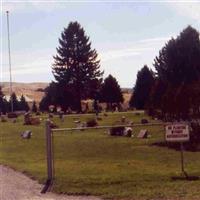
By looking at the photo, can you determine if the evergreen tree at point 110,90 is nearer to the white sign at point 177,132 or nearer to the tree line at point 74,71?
the tree line at point 74,71

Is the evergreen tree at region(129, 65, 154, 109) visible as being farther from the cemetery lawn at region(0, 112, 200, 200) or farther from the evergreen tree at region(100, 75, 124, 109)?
the cemetery lawn at region(0, 112, 200, 200)

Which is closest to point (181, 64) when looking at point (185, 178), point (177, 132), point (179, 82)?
point (179, 82)

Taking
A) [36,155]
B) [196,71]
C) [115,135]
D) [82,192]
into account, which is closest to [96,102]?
[196,71]

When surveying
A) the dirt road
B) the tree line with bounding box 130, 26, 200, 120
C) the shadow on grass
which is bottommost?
the dirt road

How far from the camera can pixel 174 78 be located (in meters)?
44.9

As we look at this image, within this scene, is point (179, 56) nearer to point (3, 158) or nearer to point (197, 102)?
point (197, 102)

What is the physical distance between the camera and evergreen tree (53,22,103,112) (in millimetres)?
90438

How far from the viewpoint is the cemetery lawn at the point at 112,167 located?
12.3 m

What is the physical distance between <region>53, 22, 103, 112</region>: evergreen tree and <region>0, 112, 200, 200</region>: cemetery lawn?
63.7m

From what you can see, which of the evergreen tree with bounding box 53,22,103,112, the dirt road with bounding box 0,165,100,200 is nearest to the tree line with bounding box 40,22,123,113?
the evergreen tree with bounding box 53,22,103,112

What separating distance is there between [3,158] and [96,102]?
79854mm

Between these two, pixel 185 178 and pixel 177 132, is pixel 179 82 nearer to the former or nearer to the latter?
pixel 177 132

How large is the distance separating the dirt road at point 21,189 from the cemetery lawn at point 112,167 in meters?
0.34

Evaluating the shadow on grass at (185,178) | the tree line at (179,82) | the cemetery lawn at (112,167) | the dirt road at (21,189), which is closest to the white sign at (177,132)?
the cemetery lawn at (112,167)
